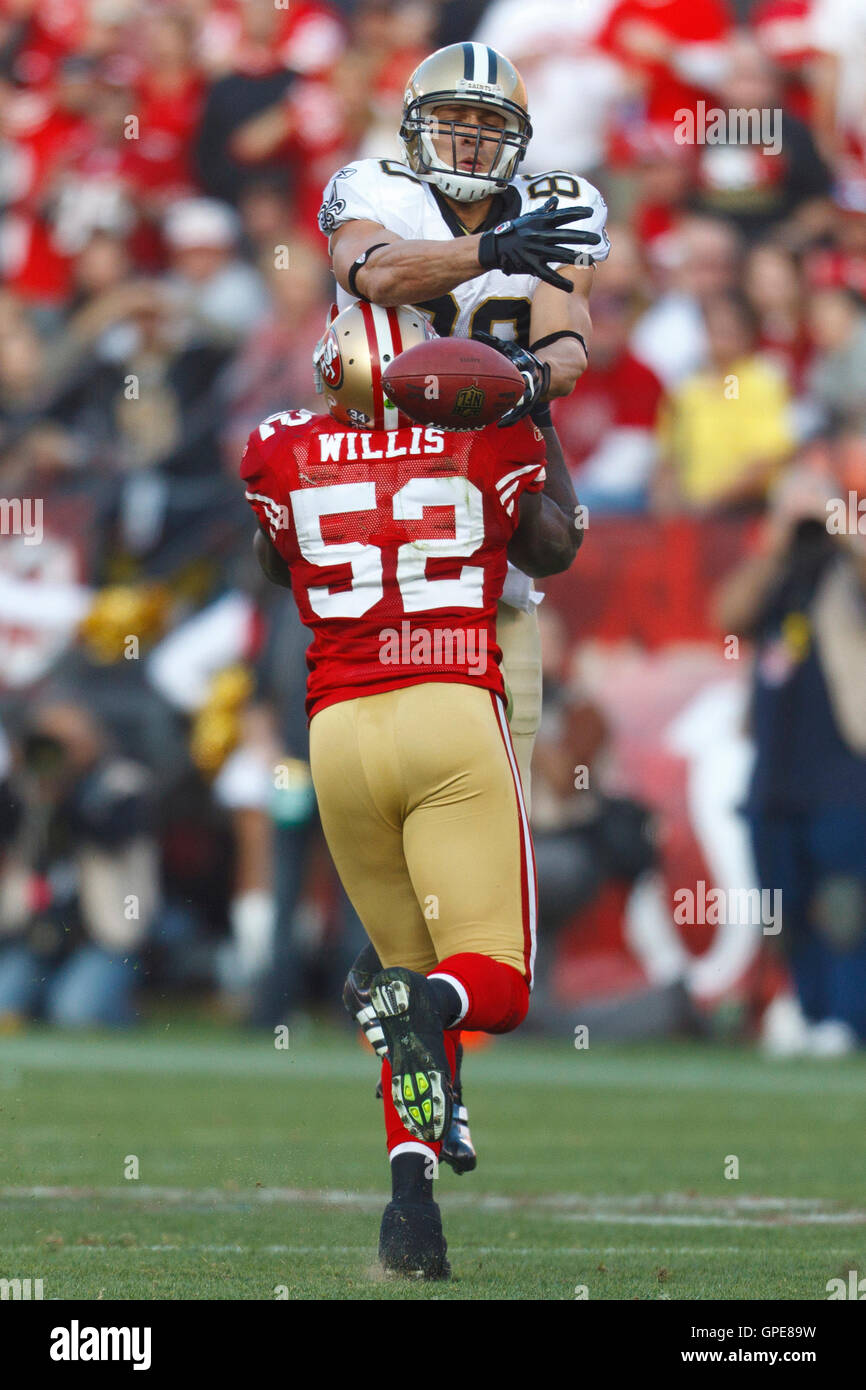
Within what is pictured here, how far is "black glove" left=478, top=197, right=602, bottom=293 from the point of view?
176 inches

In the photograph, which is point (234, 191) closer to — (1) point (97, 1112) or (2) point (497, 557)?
(1) point (97, 1112)

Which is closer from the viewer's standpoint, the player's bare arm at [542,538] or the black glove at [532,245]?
the black glove at [532,245]

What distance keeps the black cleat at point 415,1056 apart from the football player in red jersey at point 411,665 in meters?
0.16

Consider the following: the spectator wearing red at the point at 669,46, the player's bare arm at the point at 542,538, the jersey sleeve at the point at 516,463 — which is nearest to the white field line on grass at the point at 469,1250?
the player's bare arm at the point at 542,538

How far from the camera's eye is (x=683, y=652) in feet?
33.4

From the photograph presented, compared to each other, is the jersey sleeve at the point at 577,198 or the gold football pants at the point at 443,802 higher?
the jersey sleeve at the point at 577,198

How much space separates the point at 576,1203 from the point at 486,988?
5.15ft

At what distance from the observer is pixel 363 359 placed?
447 centimetres

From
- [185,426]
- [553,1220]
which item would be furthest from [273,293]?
[553,1220]

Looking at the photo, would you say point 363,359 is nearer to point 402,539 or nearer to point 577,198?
point 402,539

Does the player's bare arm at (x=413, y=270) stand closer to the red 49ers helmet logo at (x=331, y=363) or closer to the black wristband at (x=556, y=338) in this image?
the red 49ers helmet logo at (x=331, y=363)

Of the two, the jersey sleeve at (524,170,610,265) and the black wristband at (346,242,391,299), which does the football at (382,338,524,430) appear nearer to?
the black wristband at (346,242,391,299)

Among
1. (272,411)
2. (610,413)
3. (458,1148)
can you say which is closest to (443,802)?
(458,1148)

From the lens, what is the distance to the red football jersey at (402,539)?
14.7 feet
